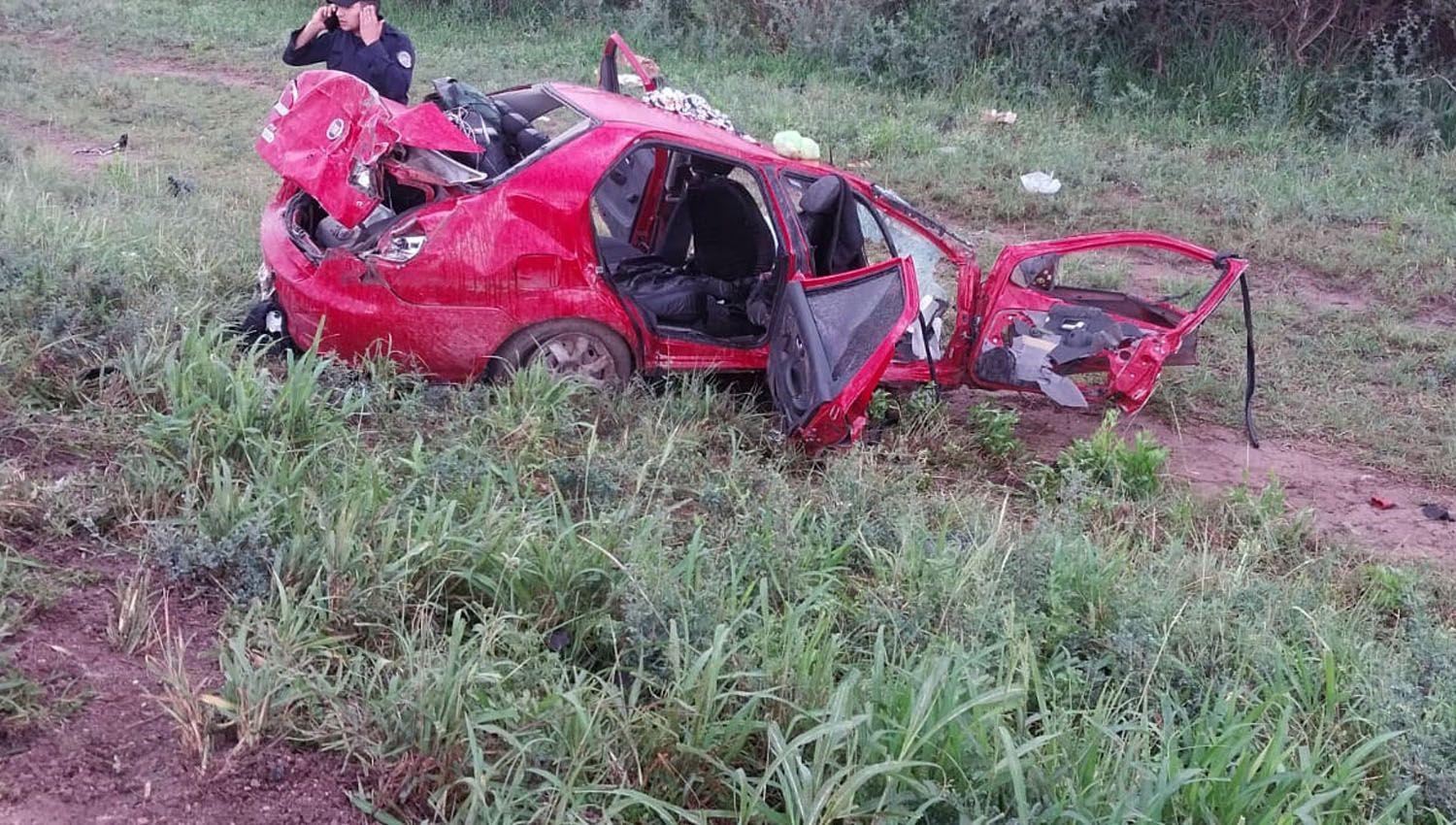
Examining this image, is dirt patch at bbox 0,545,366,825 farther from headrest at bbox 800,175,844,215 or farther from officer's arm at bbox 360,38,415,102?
officer's arm at bbox 360,38,415,102

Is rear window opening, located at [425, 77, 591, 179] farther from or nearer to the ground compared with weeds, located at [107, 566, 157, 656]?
farther from the ground

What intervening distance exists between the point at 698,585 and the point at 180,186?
6373mm

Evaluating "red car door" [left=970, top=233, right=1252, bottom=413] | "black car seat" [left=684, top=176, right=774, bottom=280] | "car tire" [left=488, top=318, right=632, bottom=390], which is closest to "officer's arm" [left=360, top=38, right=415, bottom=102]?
"black car seat" [left=684, top=176, right=774, bottom=280]

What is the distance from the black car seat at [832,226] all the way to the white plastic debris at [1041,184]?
415 centimetres

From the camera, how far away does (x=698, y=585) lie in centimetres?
386

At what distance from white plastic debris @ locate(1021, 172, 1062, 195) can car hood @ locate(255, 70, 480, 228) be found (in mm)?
5421

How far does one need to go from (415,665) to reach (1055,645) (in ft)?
6.42

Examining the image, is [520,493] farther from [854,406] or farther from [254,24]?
[254,24]

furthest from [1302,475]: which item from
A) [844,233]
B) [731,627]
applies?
[731,627]

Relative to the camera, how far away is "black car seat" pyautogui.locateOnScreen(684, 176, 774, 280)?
247 inches

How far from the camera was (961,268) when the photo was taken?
6020 millimetres

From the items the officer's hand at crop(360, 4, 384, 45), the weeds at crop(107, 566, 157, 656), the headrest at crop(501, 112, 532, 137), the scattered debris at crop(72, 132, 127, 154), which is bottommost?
the weeds at crop(107, 566, 157, 656)

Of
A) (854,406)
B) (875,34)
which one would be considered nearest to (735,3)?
(875,34)

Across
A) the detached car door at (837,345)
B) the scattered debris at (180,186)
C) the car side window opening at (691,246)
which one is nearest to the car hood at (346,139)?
the car side window opening at (691,246)
